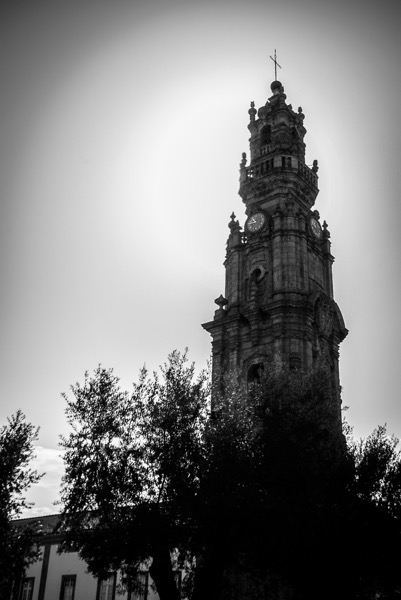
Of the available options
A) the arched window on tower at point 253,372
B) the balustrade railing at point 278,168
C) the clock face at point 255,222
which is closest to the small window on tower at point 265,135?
the balustrade railing at point 278,168

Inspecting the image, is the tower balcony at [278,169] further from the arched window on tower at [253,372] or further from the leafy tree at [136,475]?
the leafy tree at [136,475]

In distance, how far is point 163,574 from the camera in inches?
877

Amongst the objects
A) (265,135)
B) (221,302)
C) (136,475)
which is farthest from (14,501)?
(265,135)

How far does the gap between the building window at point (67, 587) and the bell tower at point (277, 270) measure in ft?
51.8

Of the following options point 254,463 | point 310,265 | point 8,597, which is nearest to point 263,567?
point 254,463

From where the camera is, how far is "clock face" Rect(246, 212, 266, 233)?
4734cm

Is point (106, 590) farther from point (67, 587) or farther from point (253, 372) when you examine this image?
Result: point (253, 372)

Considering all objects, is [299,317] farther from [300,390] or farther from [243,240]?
[300,390]

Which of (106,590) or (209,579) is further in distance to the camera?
(106,590)

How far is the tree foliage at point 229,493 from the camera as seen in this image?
21766 mm

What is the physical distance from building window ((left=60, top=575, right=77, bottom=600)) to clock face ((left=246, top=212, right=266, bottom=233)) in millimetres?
27457

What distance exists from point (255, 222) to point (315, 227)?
5.01 metres

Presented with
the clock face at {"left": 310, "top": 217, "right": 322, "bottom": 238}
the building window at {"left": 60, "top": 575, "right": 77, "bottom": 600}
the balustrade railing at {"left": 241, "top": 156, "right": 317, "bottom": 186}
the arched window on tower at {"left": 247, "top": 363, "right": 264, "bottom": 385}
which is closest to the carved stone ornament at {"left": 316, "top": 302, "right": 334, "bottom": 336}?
the arched window on tower at {"left": 247, "top": 363, "right": 264, "bottom": 385}

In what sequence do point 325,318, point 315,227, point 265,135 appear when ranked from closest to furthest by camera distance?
point 325,318
point 315,227
point 265,135
